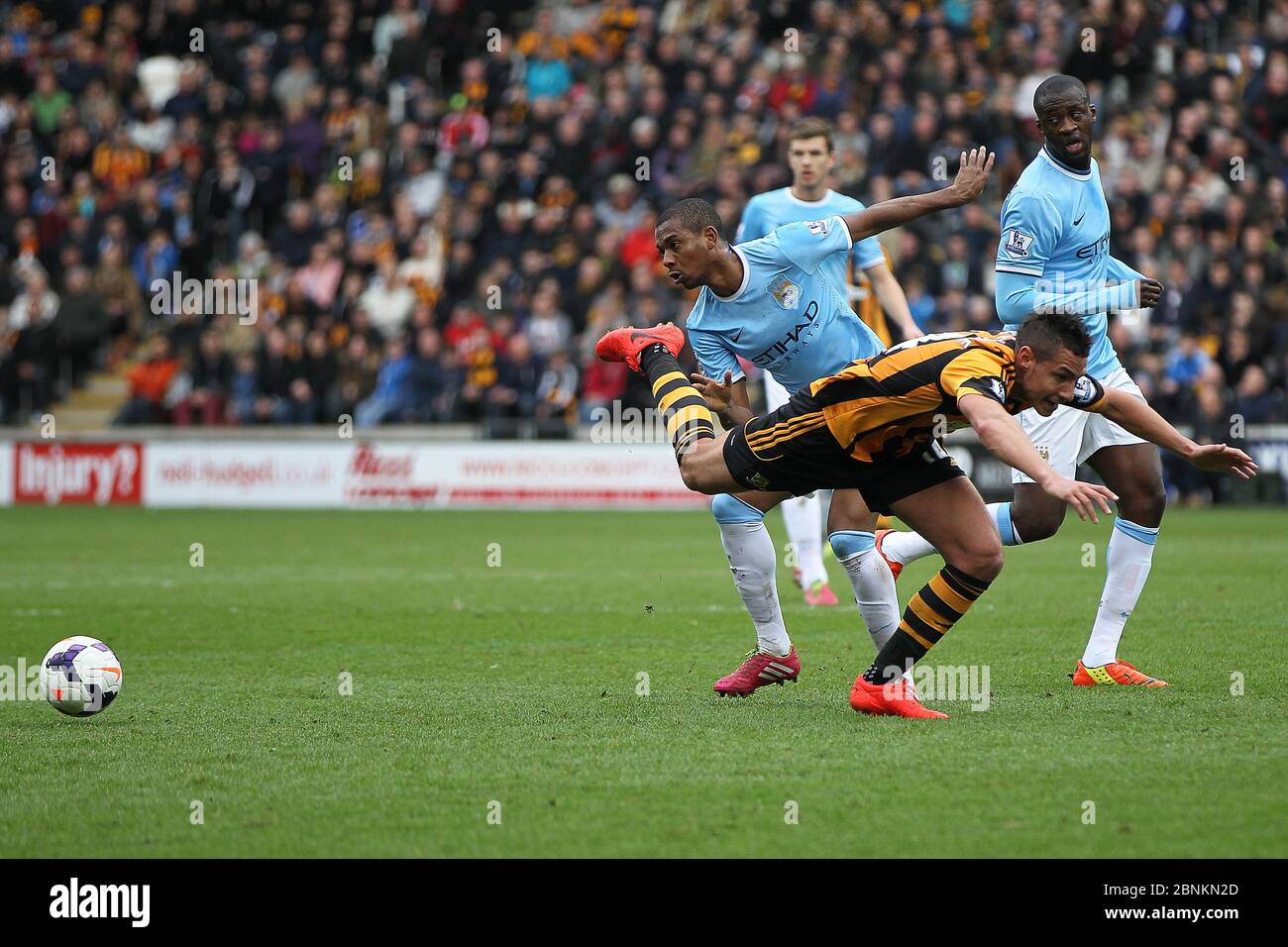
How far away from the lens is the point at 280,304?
941 inches

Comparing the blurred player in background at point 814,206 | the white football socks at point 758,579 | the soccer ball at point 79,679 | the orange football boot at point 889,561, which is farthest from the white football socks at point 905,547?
the soccer ball at point 79,679

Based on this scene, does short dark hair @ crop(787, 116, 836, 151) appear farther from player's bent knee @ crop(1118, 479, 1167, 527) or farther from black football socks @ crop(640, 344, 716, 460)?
player's bent knee @ crop(1118, 479, 1167, 527)

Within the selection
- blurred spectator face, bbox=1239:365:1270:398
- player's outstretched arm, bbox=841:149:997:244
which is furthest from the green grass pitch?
blurred spectator face, bbox=1239:365:1270:398

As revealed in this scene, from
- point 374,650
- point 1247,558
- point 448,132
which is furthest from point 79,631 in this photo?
point 448,132

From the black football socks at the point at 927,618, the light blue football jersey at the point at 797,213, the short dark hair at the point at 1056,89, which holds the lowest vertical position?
the black football socks at the point at 927,618

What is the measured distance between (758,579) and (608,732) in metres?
1.39

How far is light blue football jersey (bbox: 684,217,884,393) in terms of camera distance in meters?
7.30

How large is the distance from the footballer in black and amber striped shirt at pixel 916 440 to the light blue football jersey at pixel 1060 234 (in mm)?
796

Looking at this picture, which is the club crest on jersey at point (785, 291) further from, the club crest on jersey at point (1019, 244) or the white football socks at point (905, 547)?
the white football socks at point (905, 547)

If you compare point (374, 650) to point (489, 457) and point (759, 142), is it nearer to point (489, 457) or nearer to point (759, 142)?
point (489, 457)

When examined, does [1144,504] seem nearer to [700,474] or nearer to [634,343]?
[700,474]

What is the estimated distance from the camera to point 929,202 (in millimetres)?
7004

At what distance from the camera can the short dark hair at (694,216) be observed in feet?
23.1
